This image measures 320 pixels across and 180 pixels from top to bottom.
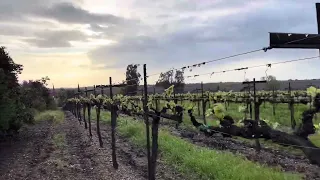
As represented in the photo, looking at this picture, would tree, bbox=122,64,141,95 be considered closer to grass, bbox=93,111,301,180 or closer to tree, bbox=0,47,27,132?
grass, bbox=93,111,301,180

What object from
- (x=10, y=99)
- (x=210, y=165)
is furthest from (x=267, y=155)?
(x=10, y=99)

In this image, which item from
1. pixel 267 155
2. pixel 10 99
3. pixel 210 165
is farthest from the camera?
pixel 10 99

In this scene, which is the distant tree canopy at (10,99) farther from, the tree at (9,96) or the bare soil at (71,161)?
the bare soil at (71,161)

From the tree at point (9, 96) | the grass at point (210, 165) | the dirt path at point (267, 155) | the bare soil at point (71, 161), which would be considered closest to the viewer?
the grass at point (210, 165)

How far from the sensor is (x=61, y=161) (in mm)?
14453

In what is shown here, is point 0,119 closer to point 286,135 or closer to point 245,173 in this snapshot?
point 245,173

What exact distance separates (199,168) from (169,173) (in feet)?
3.30

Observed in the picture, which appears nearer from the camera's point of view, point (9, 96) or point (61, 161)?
point (61, 161)

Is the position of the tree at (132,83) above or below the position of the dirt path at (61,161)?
above

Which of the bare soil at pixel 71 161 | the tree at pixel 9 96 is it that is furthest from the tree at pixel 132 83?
the tree at pixel 9 96

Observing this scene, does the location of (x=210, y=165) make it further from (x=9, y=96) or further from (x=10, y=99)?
(x=9, y=96)

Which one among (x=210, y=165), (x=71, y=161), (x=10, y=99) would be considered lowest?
(x=71, y=161)

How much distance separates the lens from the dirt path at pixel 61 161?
1237 cm

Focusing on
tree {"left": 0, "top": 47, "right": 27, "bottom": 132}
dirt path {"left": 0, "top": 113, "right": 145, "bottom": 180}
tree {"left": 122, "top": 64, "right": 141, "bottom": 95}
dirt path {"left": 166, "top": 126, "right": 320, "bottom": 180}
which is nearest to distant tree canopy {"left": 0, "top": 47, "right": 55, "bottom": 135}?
tree {"left": 0, "top": 47, "right": 27, "bottom": 132}
